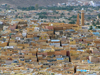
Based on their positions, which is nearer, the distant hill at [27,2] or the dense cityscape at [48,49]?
the dense cityscape at [48,49]

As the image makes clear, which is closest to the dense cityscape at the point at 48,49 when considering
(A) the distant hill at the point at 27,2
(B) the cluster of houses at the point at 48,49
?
(B) the cluster of houses at the point at 48,49

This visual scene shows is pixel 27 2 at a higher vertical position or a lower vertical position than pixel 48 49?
higher

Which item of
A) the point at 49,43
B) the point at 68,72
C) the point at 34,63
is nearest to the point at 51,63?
the point at 34,63

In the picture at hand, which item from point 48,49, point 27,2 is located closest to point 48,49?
point 48,49

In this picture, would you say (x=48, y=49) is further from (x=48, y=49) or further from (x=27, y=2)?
(x=27, y=2)

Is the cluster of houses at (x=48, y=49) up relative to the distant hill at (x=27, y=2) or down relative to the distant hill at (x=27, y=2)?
down

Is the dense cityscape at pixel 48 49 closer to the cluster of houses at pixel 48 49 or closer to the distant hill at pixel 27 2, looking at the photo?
the cluster of houses at pixel 48 49

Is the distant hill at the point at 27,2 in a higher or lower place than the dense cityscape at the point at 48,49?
higher

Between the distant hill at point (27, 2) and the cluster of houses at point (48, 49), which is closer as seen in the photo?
the cluster of houses at point (48, 49)

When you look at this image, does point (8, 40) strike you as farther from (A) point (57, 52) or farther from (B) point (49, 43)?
(A) point (57, 52)
